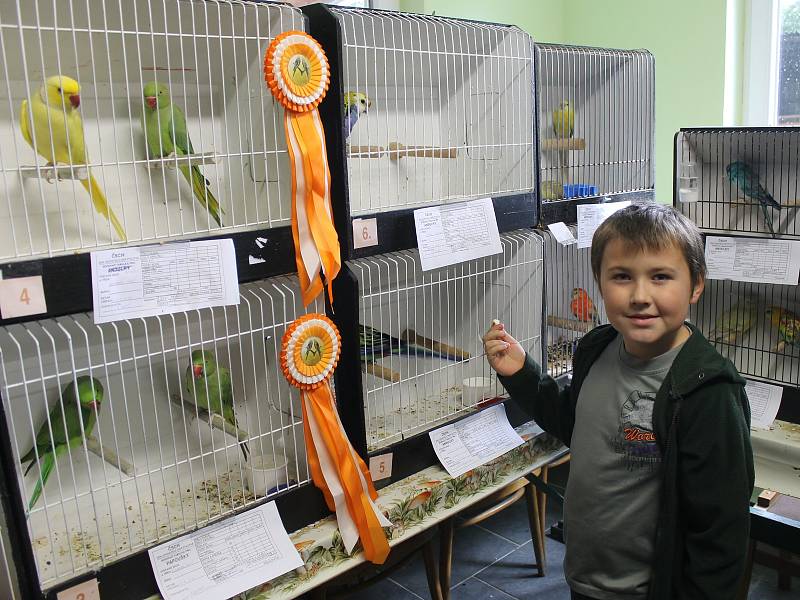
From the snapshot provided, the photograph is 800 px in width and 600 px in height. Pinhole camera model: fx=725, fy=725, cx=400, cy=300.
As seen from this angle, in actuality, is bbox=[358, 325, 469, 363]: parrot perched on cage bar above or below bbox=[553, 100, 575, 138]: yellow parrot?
below

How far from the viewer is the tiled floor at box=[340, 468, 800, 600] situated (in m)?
2.00

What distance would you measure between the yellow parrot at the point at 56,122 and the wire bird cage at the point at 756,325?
5.09 feet

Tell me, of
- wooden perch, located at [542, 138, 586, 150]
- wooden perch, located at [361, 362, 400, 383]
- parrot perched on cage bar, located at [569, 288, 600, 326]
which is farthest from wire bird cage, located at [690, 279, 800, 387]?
wooden perch, located at [361, 362, 400, 383]

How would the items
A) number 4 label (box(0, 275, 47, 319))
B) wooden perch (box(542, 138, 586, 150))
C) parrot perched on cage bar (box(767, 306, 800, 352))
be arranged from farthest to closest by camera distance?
wooden perch (box(542, 138, 586, 150))
parrot perched on cage bar (box(767, 306, 800, 352))
number 4 label (box(0, 275, 47, 319))

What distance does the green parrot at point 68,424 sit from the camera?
3.77ft

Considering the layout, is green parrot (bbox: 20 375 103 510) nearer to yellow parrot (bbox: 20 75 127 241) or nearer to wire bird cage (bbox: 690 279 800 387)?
yellow parrot (bbox: 20 75 127 241)

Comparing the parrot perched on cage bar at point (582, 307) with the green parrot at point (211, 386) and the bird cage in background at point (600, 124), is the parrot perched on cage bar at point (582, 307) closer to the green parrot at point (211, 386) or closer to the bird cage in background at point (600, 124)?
the bird cage in background at point (600, 124)

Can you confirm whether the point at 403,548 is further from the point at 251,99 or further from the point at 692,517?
the point at 251,99

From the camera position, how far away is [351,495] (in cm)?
135

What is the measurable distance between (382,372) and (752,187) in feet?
3.44

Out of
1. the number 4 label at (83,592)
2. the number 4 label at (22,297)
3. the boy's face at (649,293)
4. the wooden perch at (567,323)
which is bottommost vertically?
the number 4 label at (83,592)

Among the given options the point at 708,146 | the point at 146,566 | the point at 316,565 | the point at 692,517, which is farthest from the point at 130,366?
the point at 708,146

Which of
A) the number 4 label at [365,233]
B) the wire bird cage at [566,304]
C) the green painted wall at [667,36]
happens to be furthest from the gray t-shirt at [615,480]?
the green painted wall at [667,36]

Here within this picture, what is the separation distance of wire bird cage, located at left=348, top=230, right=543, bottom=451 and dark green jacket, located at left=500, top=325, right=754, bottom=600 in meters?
0.62
